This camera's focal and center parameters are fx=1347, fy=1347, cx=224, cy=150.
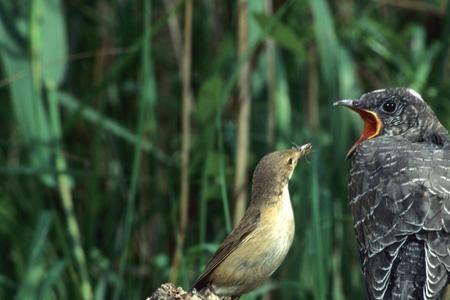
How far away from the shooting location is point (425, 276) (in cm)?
535

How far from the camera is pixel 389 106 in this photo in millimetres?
5969

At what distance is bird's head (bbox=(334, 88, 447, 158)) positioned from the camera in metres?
5.94

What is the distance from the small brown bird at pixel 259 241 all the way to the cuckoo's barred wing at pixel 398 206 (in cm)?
52

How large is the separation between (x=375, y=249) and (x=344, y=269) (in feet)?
4.56

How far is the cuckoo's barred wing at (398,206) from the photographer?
5371 millimetres

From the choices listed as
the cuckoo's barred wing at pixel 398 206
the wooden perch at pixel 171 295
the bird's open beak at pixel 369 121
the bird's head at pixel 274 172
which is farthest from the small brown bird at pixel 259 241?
the bird's open beak at pixel 369 121

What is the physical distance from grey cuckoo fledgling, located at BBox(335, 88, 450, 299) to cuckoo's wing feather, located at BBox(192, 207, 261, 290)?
0.62 m

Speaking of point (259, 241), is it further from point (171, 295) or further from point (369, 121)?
point (369, 121)

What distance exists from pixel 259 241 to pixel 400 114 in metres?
1.21

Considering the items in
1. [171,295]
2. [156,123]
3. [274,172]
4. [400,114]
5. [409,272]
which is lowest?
[409,272]

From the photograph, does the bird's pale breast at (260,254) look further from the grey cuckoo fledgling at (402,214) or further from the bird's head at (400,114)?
the bird's head at (400,114)

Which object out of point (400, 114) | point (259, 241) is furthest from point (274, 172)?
point (400, 114)

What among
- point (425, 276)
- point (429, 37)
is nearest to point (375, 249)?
point (425, 276)

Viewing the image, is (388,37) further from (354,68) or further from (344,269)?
(344,269)
